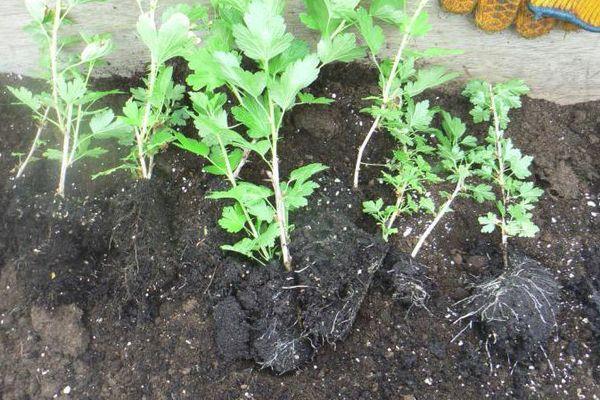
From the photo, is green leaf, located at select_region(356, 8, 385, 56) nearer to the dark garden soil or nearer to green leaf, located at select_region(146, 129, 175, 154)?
the dark garden soil

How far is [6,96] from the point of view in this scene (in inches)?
93.6

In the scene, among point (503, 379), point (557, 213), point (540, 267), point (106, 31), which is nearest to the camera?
point (503, 379)

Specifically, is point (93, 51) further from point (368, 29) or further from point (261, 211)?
point (368, 29)

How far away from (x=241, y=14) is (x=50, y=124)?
39.4 inches

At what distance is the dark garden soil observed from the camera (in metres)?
1.76

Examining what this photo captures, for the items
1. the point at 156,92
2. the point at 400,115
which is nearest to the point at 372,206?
the point at 400,115

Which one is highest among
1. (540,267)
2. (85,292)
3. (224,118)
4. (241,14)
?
(241,14)

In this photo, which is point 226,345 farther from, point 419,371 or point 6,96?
point 6,96

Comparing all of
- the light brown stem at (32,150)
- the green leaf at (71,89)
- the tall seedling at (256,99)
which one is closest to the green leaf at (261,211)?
the tall seedling at (256,99)

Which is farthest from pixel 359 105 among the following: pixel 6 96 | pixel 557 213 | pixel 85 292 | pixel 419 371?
pixel 6 96

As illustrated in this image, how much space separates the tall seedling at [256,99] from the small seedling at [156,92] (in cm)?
9

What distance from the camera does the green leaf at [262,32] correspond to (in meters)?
1.55

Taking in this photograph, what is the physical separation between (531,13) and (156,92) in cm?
140

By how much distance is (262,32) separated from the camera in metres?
1.56
